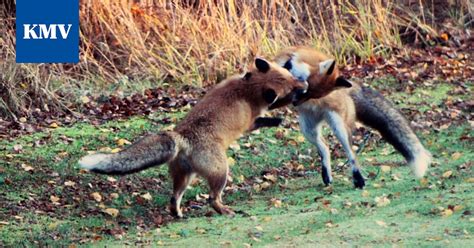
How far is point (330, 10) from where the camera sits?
1703 cm

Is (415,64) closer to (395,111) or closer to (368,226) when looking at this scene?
(395,111)

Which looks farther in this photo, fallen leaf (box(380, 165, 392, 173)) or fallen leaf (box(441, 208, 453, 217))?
fallen leaf (box(380, 165, 392, 173))

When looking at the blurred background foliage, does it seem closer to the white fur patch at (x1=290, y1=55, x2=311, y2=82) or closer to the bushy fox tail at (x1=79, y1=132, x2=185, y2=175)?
the white fur patch at (x1=290, y1=55, x2=311, y2=82)

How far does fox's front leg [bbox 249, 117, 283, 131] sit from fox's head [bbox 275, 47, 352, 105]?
0.75m

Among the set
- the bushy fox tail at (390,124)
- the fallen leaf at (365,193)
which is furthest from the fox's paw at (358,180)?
the bushy fox tail at (390,124)

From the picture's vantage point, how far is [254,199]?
1006 centimetres

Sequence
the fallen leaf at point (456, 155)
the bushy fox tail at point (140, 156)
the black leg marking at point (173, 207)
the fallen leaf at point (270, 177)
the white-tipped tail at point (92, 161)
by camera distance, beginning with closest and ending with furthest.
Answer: the white-tipped tail at point (92, 161), the bushy fox tail at point (140, 156), the black leg marking at point (173, 207), the fallen leaf at point (270, 177), the fallen leaf at point (456, 155)

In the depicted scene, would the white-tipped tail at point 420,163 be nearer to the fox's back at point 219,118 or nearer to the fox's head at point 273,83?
the fox's head at point 273,83

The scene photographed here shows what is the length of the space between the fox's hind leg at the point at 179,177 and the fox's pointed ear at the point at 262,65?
1.33m

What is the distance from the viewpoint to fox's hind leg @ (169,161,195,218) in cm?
910

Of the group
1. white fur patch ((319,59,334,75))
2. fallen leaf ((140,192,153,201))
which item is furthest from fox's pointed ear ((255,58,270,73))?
fallen leaf ((140,192,153,201))

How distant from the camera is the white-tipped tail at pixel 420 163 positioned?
10094 mm

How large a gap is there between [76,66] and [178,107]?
6.73 feet

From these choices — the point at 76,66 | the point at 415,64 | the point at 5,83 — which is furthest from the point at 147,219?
the point at 415,64
